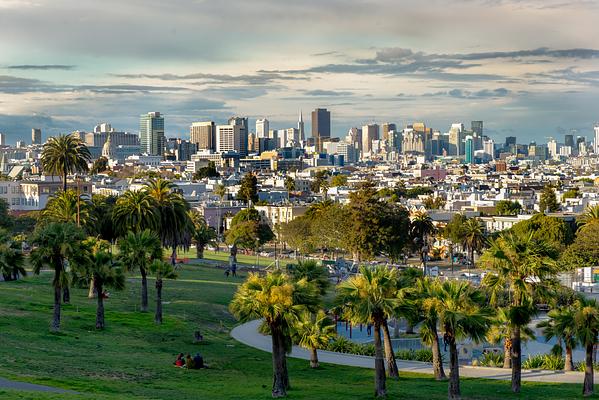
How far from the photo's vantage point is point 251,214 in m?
134

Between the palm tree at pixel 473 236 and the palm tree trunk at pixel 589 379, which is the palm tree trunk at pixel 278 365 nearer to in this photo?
the palm tree trunk at pixel 589 379

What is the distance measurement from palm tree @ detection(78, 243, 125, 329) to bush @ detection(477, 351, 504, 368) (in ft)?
58.7

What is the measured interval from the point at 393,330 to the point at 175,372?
2199 cm

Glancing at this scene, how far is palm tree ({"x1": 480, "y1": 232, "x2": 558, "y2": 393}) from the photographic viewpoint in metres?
36.0

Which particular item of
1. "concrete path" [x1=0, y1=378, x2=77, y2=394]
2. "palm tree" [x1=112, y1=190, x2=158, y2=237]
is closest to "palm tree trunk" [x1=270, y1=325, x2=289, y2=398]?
"concrete path" [x1=0, y1=378, x2=77, y2=394]

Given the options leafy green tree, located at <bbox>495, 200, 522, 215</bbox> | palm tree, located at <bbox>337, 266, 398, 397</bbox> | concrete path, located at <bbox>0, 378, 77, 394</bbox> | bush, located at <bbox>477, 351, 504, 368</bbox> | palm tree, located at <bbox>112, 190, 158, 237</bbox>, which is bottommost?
bush, located at <bbox>477, 351, 504, 368</bbox>

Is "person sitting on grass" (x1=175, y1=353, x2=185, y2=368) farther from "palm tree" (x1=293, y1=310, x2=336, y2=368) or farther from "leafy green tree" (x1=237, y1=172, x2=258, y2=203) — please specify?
"leafy green tree" (x1=237, y1=172, x2=258, y2=203)

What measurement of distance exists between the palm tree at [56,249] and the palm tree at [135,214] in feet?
64.3

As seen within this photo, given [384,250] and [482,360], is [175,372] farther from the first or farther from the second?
[384,250]

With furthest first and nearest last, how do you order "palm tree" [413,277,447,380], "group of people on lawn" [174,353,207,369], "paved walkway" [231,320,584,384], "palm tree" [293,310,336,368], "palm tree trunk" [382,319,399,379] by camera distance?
"palm tree" [293,310,336,368]
"paved walkway" [231,320,584,384]
"palm tree trunk" [382,319,399,379]
"group of people on lawn" [174,353,207,369]
"palm tree" [413,277,447,380]

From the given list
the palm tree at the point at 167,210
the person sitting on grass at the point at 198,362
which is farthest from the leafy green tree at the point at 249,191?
the person sitting on grass at the point at 198,362

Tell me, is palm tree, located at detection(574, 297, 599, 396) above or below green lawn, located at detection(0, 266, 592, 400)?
above

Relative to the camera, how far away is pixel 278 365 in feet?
112

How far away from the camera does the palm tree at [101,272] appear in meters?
46.0
